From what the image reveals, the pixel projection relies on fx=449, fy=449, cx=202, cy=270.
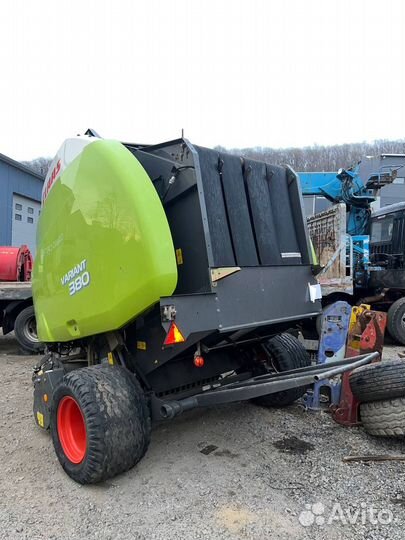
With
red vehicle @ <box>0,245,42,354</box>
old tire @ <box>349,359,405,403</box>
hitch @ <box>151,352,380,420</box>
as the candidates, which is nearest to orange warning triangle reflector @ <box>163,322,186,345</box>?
hitch @ <box>151,352,380,420</box>

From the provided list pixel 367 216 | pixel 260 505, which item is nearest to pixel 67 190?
pixel 260 505

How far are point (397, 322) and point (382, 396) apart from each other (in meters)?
5.55

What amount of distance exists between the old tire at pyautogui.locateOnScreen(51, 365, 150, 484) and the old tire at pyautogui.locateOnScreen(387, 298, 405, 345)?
261 inches

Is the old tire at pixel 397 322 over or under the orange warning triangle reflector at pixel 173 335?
under

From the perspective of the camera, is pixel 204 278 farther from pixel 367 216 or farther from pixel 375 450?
pixel 367 216

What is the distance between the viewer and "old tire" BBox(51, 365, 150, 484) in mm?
2947

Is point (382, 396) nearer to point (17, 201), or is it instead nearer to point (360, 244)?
point (360, 244)

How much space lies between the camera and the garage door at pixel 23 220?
66.0ft

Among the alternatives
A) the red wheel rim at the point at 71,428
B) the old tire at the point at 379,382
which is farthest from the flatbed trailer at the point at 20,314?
the old tire at the point at 379,382

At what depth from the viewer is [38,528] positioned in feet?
8.47

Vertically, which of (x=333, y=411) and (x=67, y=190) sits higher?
(x=67, y=190)

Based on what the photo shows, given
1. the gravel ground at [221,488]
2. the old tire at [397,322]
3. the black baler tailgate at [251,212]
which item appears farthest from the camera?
the old tire at [397,322]

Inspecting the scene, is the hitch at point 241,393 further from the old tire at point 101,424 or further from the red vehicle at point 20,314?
the red vehicle at point 20,314

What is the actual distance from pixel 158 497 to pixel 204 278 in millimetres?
1459
